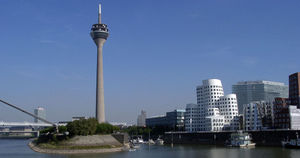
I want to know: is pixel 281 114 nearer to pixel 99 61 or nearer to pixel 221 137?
pixel 221 137

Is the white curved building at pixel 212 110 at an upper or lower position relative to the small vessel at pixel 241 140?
upper

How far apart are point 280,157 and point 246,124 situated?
223 feet

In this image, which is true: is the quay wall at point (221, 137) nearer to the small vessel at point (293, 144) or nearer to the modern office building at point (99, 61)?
the small vessel at point (293, 144)

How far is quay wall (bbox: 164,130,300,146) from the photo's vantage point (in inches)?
4001

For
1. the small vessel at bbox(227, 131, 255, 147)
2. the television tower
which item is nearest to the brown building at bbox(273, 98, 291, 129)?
the small vessel at bbox(227, 131, 255, 147)

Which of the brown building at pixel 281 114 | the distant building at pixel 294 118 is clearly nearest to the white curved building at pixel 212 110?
the brown building at pixel 281 114

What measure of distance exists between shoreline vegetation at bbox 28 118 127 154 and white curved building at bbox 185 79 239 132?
51.1 metres

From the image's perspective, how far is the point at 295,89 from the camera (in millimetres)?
132000

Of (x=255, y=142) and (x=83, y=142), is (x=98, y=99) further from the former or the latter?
(x=255, y=142)

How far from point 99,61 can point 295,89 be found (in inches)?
3187

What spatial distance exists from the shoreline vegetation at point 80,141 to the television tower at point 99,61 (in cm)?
3678

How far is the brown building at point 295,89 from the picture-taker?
130062 mm

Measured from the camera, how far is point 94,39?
15362cm

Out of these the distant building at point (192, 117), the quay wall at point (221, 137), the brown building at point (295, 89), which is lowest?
the quay wall at point (221, 137)
